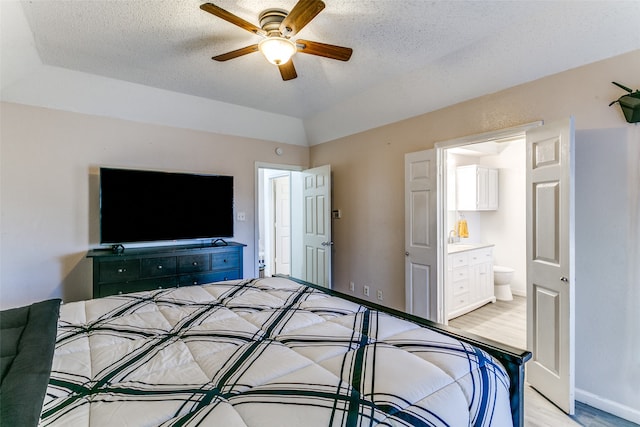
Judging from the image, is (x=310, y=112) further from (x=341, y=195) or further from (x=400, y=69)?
(x=400, y=69)

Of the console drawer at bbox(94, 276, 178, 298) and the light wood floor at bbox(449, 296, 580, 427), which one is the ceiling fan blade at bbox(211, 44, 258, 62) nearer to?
the console drawer at bbox(94, 276, 178, 298)

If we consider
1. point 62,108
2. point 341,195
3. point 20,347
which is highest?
point 62,108

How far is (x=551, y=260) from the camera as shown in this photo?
2139 mm

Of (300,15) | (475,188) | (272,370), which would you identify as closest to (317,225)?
(475,188)

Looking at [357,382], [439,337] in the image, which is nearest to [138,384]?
[357,382]

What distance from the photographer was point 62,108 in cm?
297

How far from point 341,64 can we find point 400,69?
58cm

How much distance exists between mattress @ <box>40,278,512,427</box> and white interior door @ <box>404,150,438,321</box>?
5.49 ft

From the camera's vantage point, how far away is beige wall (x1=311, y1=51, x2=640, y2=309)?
2.09 m

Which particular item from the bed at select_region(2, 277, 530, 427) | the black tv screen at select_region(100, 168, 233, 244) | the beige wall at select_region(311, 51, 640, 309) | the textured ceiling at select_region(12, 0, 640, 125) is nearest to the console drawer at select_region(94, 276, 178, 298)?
the black tv screen at select_region(100, 168, 233, 244)

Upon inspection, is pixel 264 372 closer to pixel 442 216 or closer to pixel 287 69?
pixel 287 69

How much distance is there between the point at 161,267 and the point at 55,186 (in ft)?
4.24

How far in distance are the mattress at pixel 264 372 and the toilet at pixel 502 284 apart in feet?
12.0

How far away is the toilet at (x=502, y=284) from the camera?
14.5 ft
